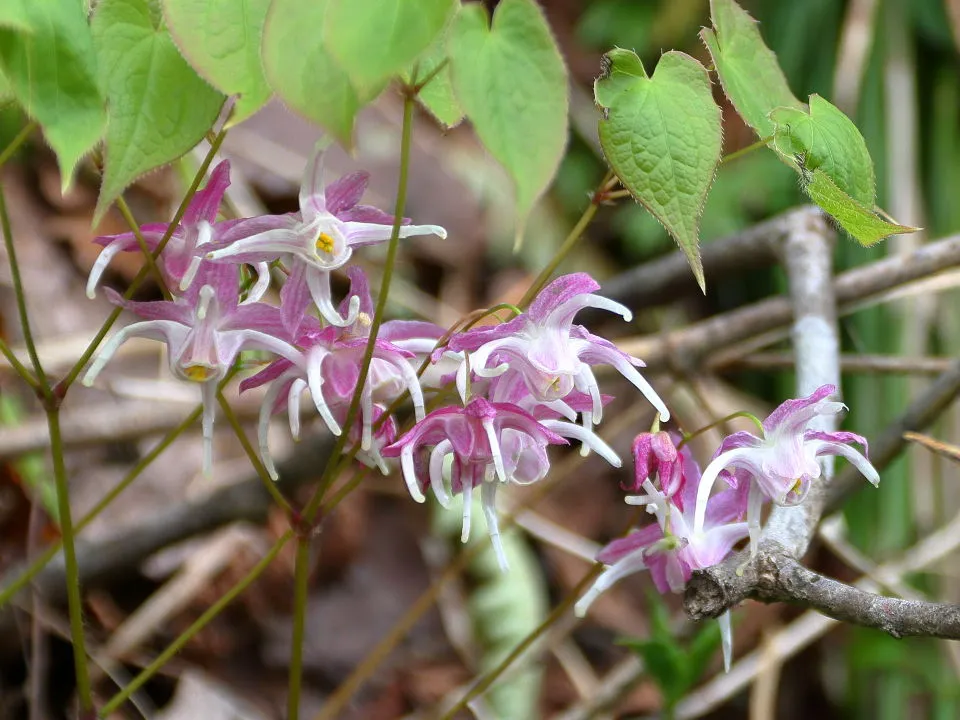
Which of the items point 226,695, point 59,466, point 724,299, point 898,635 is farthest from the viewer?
point 724,299

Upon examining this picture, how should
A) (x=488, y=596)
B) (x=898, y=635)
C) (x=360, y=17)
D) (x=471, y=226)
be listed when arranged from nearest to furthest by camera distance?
(x=360, y=17)
(x=898, y=635)
(x=488, y=596)
(x=471, y=226)

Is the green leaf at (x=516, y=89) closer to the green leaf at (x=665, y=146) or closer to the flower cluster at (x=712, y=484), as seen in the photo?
the green leaf at (x=665, y=146)

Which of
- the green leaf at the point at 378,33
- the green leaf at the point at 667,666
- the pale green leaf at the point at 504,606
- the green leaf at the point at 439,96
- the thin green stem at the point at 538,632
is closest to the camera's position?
the green leaf at the point at 378,33

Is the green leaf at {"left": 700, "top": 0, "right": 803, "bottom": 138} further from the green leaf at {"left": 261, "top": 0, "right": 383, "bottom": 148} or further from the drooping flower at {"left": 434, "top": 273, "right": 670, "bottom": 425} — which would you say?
the green leaf at {"left": 261, "top": 0, "right": 383, "bottom": 148}

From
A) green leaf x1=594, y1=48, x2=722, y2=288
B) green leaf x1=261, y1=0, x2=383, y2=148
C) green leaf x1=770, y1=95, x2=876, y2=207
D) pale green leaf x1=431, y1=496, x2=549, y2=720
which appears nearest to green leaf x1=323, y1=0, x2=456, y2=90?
green leaf x1=261, y1=0, x2=383, y2=148

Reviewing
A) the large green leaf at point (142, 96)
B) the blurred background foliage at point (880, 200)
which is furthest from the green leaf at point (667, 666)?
the blurred background foliage at point (880, 200)

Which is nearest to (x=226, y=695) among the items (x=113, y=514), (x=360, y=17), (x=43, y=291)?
(x=113, y=514)

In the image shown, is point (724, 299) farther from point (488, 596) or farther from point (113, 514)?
point (113, 514)
